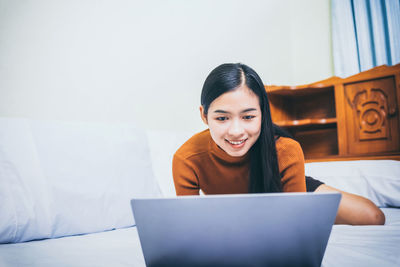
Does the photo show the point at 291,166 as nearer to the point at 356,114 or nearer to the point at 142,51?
the point at 142,51

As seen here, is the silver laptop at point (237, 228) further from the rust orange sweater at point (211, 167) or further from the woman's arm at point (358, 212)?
the woman's arm at point (358, 212)

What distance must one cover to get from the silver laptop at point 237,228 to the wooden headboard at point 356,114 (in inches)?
68.7

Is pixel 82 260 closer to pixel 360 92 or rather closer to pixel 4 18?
pixel 4 18

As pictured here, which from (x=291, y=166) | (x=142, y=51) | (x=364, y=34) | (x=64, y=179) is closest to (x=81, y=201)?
(x=64, y=179)

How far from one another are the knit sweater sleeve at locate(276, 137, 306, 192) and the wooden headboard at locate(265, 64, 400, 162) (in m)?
1.31

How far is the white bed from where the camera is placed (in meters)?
0.67

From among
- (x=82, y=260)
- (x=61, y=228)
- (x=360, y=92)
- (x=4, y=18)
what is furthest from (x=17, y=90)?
(x=360, y=92)

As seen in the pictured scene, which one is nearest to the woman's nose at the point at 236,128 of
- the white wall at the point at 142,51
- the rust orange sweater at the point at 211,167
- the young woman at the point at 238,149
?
the young woman at the point at 238,149

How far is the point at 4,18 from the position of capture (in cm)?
113

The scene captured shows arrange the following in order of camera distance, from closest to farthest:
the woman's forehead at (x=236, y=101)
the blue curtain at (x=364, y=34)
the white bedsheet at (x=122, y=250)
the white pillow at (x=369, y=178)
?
the white bedsheet at (x=122, y=250) < the woman's forehead at (x=236, y=101) < the white pillow at (x=369, y=178) < the blue curtain at (x=364, y=34)

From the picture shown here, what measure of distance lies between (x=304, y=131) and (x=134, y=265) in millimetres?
2105

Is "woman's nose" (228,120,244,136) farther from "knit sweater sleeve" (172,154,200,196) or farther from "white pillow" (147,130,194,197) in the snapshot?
"white pillow" (147,130,194,197)

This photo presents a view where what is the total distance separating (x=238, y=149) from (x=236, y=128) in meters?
0.08

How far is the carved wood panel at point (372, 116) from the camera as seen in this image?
196 cm
